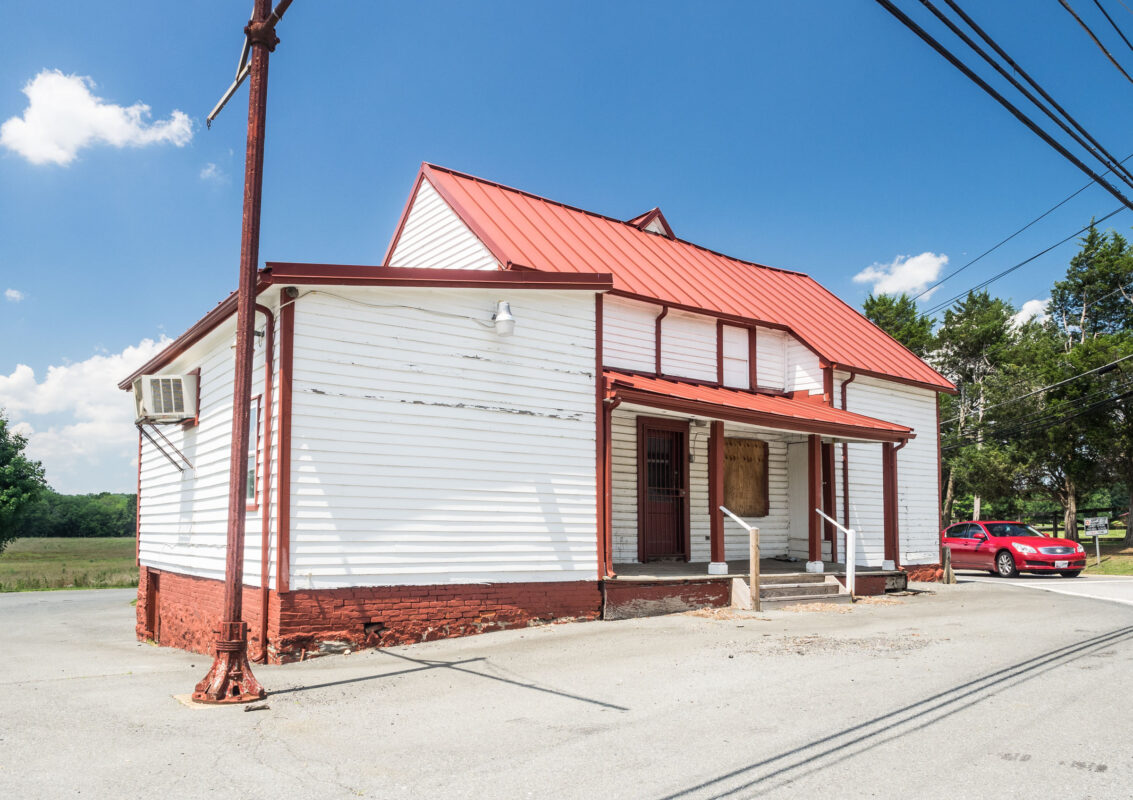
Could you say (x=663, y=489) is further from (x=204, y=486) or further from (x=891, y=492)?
(x=204, y=486)

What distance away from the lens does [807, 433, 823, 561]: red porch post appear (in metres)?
14.4

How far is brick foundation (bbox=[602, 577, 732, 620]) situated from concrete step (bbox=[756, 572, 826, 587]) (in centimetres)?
55

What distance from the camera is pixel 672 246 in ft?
59.3

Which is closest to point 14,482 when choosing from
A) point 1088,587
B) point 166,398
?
point 166,398

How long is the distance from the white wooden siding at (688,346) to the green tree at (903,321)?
38.9 metres

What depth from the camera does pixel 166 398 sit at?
1244cm

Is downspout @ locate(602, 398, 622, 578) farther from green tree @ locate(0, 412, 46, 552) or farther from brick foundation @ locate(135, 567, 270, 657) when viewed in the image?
green tree @ locate(0, 412, 46, 552)

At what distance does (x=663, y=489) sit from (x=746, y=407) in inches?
84.3

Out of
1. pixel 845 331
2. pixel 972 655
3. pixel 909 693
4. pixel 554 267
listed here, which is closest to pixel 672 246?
pixel 845 331

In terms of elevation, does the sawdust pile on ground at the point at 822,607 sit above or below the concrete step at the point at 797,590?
below

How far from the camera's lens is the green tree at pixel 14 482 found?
1891 inches

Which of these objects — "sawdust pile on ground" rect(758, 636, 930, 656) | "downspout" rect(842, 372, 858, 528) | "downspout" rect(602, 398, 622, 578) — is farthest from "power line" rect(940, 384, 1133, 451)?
"downspout" rect(602, 398, 622, 578)

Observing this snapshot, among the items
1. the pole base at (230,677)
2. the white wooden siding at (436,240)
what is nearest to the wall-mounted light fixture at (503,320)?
the white wooden siding at (436,240)

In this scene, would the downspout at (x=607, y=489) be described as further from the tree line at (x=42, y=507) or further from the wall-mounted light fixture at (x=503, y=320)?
the tree line at (x=42, y=507)
